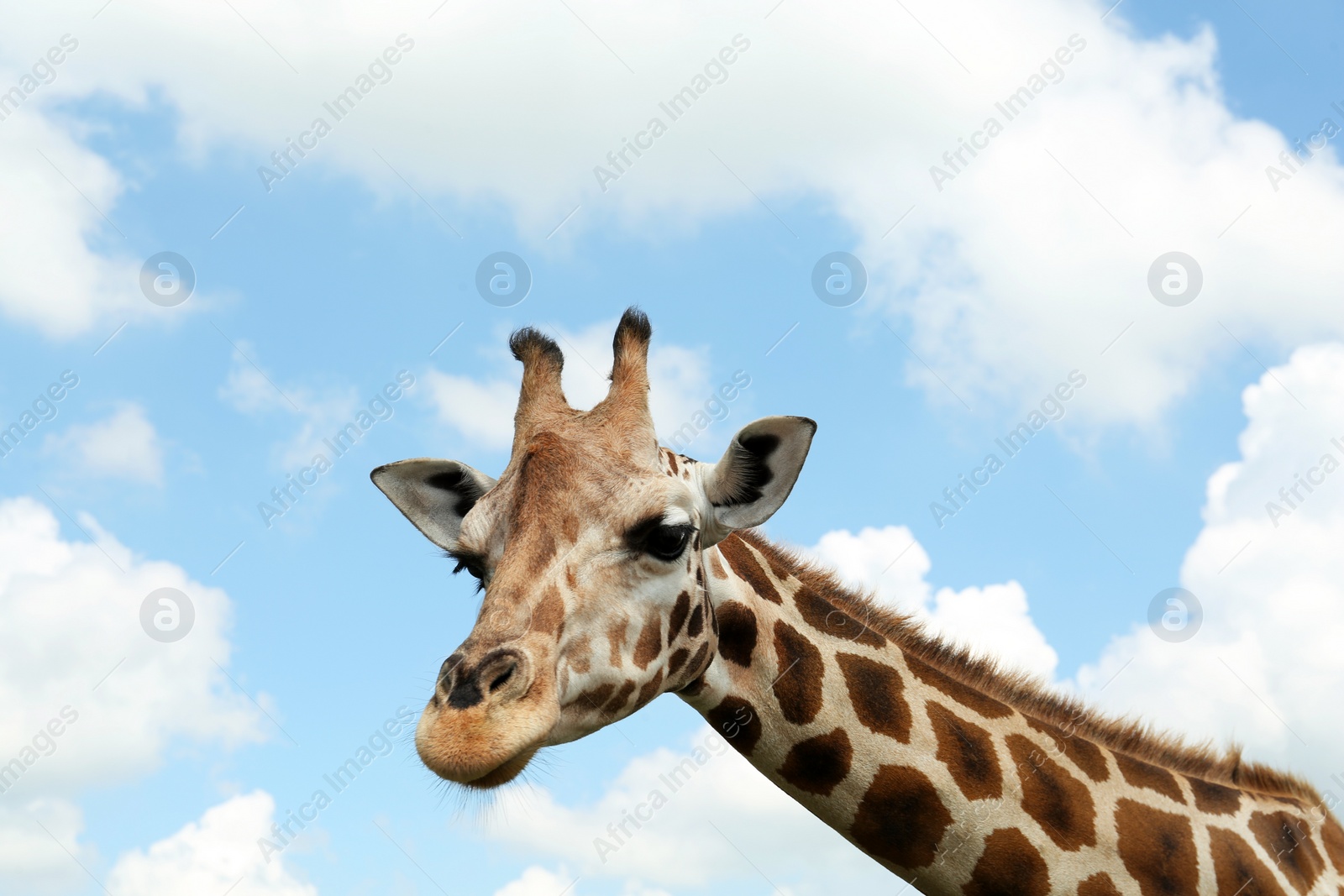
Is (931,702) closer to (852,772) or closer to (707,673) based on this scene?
(852,772)

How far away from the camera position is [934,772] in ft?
24.2

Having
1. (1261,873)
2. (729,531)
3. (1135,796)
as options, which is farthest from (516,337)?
(1261,873)

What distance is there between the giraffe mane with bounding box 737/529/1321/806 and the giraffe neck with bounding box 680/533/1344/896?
0.11m

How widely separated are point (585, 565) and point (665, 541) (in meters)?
0.57

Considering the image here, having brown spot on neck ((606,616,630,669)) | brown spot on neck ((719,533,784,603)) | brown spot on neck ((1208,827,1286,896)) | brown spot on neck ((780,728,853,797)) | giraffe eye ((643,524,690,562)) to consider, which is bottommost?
brown spot on neck ((606,616,630,669))

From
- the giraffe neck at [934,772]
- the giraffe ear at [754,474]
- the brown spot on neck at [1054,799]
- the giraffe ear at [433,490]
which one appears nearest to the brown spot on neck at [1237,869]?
the giraffe neck at [934,772]

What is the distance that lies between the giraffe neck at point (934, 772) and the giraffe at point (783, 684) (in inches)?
0.6

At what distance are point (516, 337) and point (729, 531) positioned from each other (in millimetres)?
2387

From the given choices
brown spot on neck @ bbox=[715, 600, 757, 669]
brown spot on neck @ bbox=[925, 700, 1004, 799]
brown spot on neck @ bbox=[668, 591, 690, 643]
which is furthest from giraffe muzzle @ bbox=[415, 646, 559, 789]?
brown spot on neck @ bbox=[925, 700, 1004, 799]

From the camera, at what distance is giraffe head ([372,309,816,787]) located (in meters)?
5.61

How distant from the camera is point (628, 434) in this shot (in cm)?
718

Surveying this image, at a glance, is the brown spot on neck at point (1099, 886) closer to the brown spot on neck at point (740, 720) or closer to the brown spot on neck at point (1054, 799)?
the brown spot on neck at point (1054, 799)

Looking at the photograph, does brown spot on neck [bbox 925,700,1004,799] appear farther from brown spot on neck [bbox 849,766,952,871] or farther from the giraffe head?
the giraffe head

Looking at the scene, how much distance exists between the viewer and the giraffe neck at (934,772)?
7.30m
